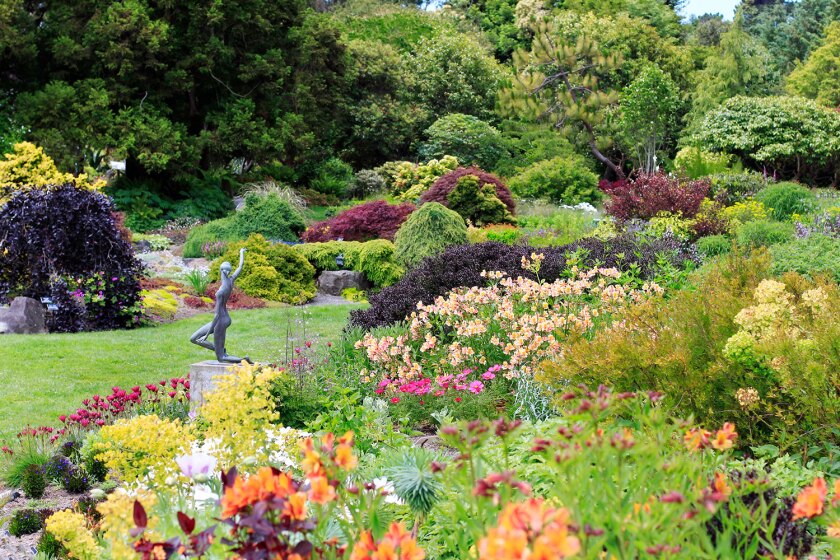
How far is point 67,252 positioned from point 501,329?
6.32 m

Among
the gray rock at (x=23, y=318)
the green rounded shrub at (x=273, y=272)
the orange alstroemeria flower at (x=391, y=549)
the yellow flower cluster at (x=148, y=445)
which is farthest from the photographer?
the green rounded shrub at (x=273, y=272)

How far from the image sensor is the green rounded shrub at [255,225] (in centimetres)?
1574

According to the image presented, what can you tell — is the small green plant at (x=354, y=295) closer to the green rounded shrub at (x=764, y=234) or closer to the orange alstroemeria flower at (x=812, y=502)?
the green rounded shrub at (x=764, y=234)

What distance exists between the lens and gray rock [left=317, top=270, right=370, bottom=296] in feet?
41.9

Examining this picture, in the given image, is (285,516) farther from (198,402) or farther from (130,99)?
(130,99)

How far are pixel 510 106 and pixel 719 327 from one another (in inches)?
828

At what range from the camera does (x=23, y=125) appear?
18.2 meters

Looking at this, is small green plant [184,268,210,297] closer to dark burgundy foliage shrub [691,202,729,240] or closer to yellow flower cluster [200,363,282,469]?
dark burgundy foliage shrub [691,202,729,240]

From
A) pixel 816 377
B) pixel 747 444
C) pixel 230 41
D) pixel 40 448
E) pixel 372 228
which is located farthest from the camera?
pixel 230 41

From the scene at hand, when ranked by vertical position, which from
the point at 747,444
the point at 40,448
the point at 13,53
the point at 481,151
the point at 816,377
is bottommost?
the point at 40,448

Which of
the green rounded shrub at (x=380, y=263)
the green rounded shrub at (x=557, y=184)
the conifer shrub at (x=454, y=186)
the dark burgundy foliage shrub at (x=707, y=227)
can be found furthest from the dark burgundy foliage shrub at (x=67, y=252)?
the green rounded shrub at (x=557, y=184)

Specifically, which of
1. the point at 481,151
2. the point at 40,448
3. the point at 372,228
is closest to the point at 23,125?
the point at 372,228

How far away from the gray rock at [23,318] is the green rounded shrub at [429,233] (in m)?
5.01

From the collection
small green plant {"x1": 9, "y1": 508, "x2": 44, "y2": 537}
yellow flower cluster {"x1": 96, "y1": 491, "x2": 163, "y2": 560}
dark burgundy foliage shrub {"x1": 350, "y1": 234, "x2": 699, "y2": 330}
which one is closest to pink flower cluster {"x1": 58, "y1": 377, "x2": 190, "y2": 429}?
small green plant {"x1": 9, "y1": 508, "x2": 44, "y2": 537}
